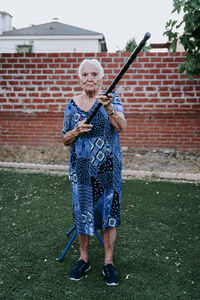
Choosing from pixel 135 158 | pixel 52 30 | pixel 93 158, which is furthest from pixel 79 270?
pixel 52 30

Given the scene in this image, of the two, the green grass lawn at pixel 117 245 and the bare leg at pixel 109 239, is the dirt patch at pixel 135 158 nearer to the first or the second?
the green grass lawn at pixel 117 245

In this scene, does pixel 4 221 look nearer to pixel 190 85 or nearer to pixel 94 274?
pixel 94 274

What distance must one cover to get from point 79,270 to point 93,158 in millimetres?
1107

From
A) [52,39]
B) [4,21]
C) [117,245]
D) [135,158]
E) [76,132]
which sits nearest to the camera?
[76,132]

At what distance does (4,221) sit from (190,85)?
445cm

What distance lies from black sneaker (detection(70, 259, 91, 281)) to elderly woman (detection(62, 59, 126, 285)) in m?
0.24

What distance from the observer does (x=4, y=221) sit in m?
3.98

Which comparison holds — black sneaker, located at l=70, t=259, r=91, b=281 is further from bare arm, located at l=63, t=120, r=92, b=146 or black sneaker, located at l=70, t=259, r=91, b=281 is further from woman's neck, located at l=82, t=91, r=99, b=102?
woman's neck, located at l=82, t=91, r=99, b=102

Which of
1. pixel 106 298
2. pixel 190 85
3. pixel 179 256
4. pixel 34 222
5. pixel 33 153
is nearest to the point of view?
pixel 106 298

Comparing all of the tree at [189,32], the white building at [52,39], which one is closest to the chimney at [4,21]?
the white building at [52,39]

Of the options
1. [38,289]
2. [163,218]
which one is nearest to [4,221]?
[38,289]

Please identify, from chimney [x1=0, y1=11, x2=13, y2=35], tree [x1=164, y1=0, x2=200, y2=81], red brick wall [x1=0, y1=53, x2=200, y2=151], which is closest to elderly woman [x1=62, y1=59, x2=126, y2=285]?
tree [x1=164, y1=0, x2=200, y2=81]

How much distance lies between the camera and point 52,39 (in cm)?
3609

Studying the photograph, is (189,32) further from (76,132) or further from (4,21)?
(4,21)
